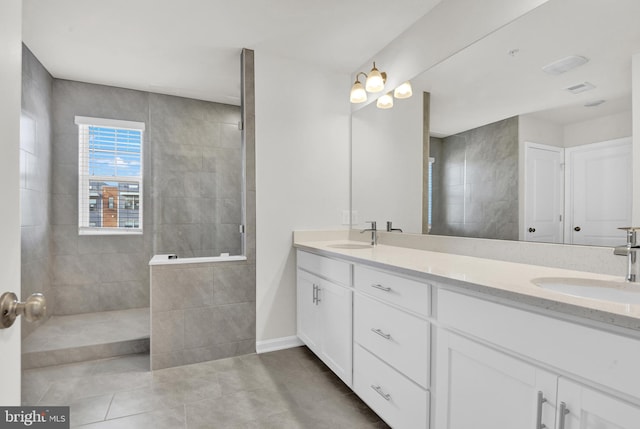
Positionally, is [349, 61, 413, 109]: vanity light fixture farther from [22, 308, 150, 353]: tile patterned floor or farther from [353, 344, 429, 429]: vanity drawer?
[22, 308, 150, 353]: tile patterned floor

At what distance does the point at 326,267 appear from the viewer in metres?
2.19

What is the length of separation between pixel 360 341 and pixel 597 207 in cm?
128

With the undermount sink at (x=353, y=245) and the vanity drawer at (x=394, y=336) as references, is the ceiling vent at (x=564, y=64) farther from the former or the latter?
the undermount sink at (x=353, y=245)

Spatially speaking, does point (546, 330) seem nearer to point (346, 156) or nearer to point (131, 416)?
point (131, 416)

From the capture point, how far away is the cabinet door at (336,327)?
6.25 ft

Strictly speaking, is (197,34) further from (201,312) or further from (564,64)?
(564,64)

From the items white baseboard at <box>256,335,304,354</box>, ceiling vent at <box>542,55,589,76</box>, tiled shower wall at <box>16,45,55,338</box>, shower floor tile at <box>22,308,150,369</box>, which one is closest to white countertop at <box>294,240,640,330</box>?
ceiling vent at <box>542,55,589,76</box>

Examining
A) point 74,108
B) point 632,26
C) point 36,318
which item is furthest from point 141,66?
point 632,26

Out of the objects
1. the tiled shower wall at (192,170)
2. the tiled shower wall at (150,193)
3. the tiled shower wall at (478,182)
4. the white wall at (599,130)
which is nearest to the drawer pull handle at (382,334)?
the tiled shower wall at (478,182)

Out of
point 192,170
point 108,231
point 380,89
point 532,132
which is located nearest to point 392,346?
point 532,132

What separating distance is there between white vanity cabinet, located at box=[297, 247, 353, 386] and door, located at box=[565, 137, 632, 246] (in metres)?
1.13

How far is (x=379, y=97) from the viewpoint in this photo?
2.66 metres

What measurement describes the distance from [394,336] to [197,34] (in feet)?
8.04

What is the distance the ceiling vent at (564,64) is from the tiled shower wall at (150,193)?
2.20 meters
